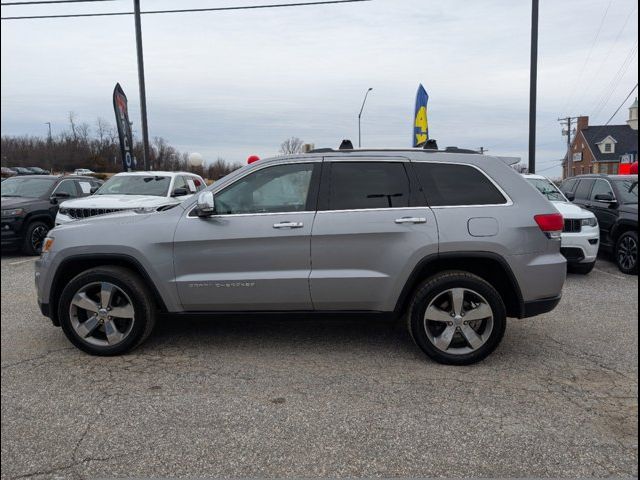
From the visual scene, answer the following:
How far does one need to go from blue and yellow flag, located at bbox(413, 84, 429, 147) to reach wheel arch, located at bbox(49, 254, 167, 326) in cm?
1342

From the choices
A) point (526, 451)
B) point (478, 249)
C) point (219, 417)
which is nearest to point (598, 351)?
point (478, 249)

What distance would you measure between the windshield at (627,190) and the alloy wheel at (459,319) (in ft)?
20.3

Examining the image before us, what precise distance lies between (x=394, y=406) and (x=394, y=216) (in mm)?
1504

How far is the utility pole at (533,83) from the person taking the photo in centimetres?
1214

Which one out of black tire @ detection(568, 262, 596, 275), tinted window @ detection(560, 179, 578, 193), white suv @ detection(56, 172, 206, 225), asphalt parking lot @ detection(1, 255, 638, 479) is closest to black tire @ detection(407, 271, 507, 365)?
asphalt parking lot @ detection(1, 255, 638, 479)

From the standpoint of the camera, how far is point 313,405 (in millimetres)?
3400

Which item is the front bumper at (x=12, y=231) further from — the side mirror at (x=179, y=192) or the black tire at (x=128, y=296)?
the black tire at (x=128, y=296)

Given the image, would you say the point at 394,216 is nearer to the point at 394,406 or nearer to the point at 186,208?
the point at 394,406

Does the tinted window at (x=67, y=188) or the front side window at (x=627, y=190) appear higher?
the tinted window at (x=67, y=188)

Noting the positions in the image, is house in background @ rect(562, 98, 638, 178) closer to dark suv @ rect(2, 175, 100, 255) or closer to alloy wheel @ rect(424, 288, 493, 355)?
dark suv @ rect(2, 175, 100, 255)

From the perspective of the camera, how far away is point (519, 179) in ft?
13.9

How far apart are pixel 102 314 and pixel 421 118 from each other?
45.9 ft

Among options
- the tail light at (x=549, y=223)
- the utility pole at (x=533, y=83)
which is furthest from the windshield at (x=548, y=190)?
the tail light at (x=549, y=223)

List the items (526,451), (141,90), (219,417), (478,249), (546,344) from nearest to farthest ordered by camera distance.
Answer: (526,451), (219,417), (478,249), (546,344), (141,90)
